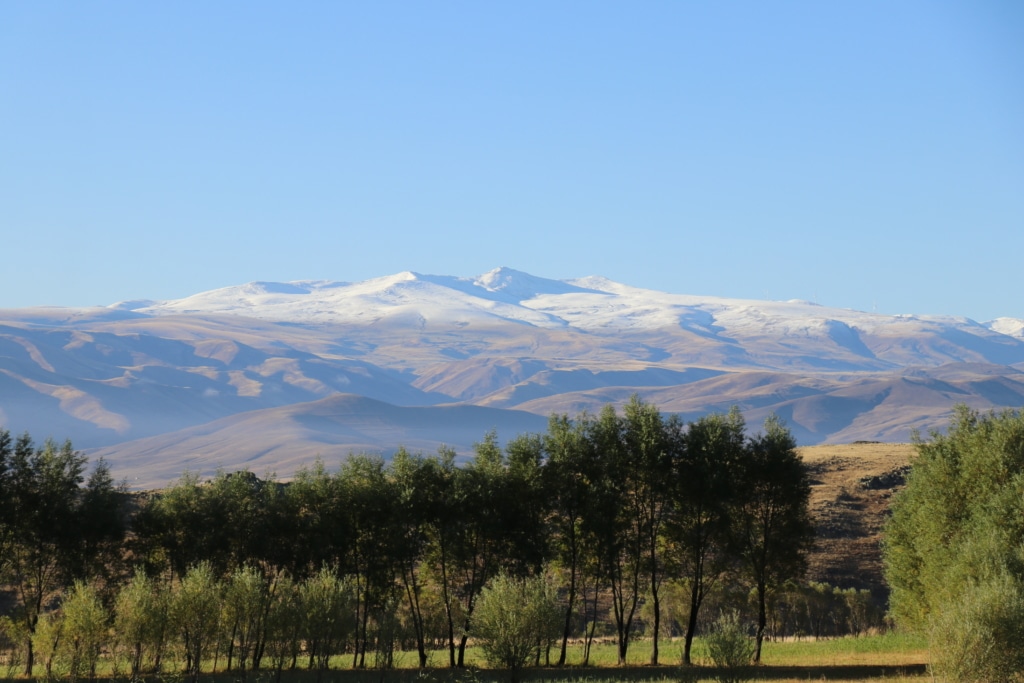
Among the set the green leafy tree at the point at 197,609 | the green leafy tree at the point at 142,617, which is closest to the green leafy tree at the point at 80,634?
the green leafy tree at the point at 142,617

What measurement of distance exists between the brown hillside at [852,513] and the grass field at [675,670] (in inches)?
1389

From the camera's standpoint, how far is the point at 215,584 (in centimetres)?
6606

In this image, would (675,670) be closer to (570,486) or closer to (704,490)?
(704,490)

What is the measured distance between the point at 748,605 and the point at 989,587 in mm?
58811

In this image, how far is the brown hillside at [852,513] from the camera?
13212 centimetres

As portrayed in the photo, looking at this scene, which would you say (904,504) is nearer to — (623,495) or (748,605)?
(623,495)

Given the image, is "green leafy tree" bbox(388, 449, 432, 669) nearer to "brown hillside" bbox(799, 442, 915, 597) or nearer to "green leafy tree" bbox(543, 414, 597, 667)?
"green leafy tree" bbox(543, 414, 597, 667)

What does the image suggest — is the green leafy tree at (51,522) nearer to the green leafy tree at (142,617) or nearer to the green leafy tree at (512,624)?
the green leafy tree at (142,617)

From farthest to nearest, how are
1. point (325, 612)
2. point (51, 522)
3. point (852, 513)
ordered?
1. point (852, 513)
2. point (51, 522)
3. point (325, 612)

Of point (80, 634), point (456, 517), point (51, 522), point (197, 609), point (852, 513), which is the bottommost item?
point (852, 513)

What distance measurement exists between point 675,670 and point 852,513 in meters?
87.4

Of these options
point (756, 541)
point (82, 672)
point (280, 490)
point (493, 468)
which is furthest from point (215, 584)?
point (756, 541)

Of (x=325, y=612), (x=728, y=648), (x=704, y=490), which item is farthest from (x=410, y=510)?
(x=728, y=648)

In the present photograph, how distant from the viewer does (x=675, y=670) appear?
228ft
